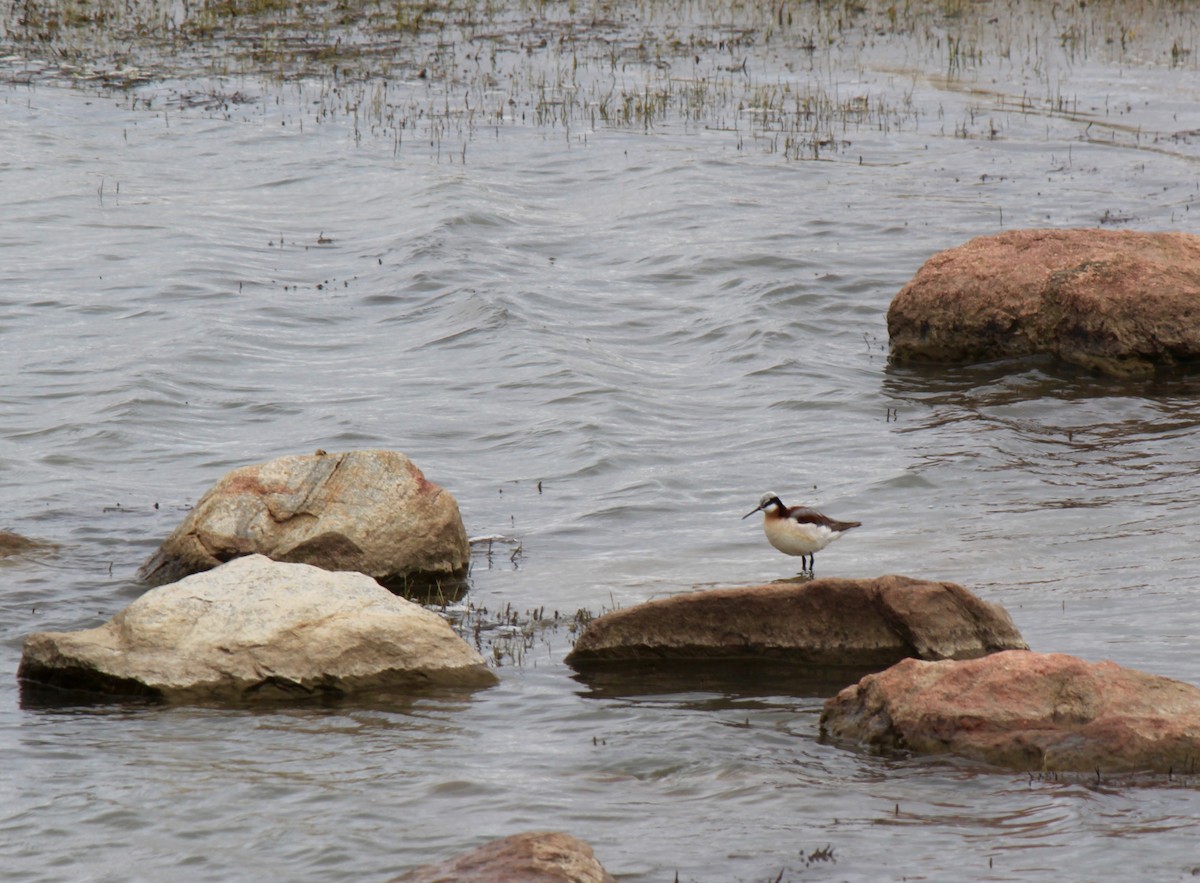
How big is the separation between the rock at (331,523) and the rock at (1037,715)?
4.18 m

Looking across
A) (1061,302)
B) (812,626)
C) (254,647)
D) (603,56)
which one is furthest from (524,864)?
(603,56)

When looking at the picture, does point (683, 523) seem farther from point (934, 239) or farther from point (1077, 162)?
point (1077, 162)

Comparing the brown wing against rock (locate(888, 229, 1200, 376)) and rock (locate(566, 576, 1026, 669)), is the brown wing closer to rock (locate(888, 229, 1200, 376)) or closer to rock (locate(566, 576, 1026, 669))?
rock (locate(566, 576, 1026, 669))

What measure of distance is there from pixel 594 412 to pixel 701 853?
904 cm

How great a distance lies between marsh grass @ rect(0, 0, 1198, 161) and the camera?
27688 mm

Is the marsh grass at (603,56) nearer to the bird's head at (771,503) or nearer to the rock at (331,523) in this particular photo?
the rock at (331,523)

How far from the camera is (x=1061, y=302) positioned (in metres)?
16.0

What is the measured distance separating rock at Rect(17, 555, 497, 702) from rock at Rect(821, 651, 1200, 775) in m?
2.62

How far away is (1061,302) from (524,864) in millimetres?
11419

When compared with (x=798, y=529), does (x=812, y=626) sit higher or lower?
lower

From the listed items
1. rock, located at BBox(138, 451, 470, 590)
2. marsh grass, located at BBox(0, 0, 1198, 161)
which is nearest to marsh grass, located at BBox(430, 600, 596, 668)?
rock, located at BBox(138, 451, 470, 590)

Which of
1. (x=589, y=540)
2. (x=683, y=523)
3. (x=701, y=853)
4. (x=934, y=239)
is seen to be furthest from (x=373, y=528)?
(x=934, y=239)

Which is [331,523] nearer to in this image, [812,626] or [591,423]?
[812,626]

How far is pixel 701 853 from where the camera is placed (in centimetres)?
711
